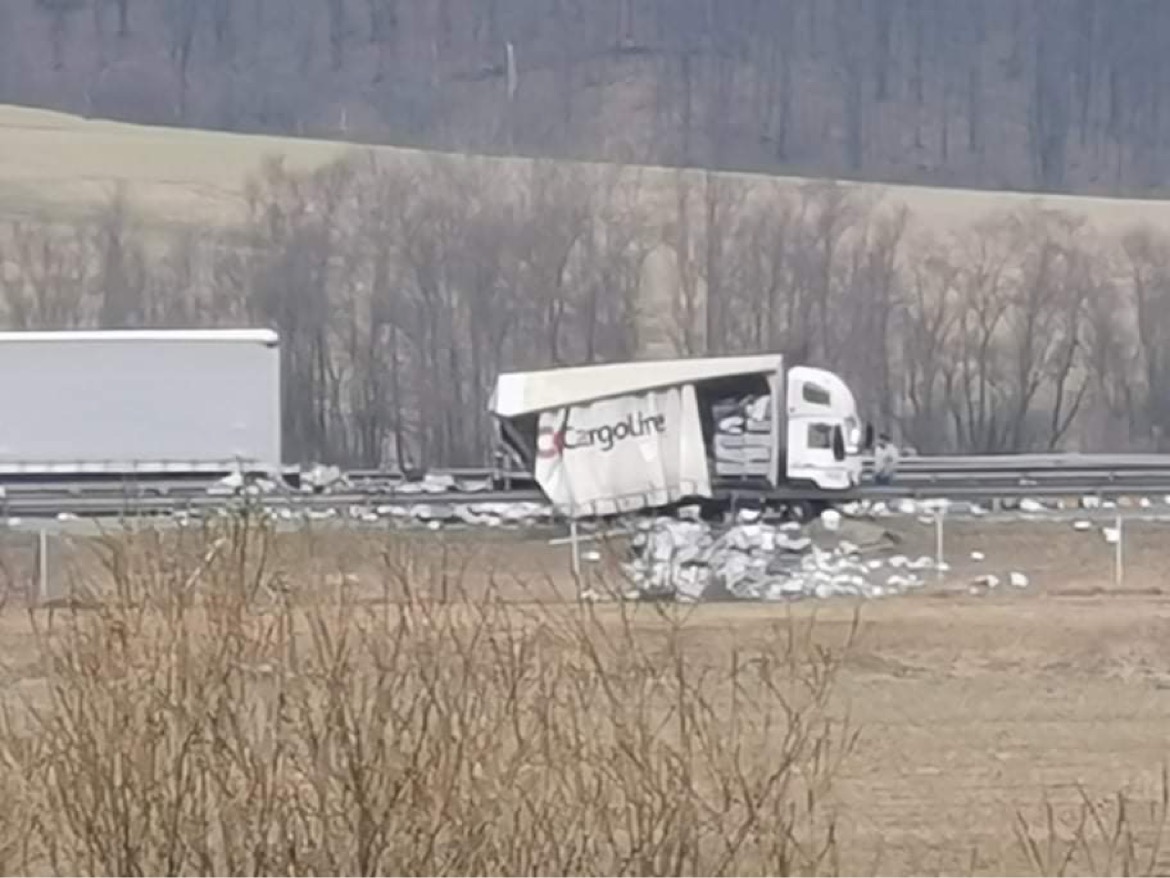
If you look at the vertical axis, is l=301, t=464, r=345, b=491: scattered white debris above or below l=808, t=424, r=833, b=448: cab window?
below

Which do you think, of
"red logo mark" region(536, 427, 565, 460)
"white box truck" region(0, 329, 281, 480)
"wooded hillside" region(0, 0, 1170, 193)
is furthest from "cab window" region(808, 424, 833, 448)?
"wooded hillside" region(0, 0, 1170, 193)

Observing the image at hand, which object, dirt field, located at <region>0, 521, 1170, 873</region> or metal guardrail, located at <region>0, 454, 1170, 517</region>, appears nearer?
dirt field, located at <region>0, 521, 1170, 873</region>

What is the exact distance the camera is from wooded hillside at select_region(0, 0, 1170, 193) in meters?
103

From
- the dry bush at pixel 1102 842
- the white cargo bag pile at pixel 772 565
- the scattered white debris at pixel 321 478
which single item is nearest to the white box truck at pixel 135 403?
the scattered white debris at pixel 321 478

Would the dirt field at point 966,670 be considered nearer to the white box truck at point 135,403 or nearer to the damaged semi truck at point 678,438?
the damaged semi truck at point 678,438

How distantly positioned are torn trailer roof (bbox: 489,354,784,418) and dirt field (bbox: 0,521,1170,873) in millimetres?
5647

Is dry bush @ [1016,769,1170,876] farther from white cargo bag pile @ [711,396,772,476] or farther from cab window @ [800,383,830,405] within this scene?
cab window @ [800,383,830,405]

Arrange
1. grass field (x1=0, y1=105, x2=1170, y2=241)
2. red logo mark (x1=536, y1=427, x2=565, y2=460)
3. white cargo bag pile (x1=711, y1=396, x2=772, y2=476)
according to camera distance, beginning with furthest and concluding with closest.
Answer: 1. grass field (x1=0, y1=105, x2=1170, y2=241)
2. white cargo bag pile (x1=711, y1=396, x2=772, y2=476)
3. red logo mark (x1=536, y1=427, x2=565, y2=460)

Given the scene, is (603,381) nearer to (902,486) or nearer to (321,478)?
(321,478)

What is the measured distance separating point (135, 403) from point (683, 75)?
241 feet

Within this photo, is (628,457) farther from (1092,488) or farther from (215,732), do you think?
(215,732)

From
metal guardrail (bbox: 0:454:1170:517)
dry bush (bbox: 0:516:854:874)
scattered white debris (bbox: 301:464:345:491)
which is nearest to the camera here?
dry bush (bbox: 0:516:854:874)

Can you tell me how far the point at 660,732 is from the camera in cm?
745

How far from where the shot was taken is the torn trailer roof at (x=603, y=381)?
122 ft
